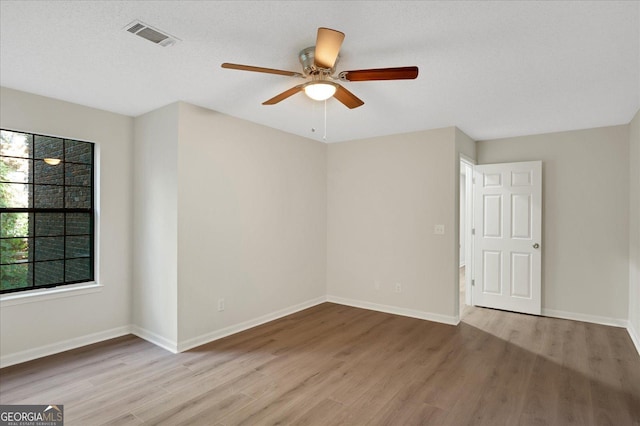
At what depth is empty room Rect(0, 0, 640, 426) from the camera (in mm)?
2232

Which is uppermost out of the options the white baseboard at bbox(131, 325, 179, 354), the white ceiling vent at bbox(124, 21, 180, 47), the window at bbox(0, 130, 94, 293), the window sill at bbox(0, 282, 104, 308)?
the white ceiling vent at bbox(124, 21, 180, 47)

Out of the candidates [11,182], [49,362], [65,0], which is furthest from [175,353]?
[65,0]

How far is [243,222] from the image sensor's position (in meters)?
4.14

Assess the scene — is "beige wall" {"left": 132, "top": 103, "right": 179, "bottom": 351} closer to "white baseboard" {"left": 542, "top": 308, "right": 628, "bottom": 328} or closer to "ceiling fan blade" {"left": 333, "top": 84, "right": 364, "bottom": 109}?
"ceiling fan blade" {"left": 333, "top": 84, "right": 364, "bottom": 109}

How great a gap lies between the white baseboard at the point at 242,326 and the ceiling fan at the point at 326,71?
2.52 meters

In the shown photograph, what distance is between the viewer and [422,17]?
1.97 m

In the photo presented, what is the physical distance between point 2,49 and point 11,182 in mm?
1400

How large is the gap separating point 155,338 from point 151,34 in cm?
294

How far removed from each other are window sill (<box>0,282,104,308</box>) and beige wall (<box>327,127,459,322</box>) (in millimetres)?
→ 3143

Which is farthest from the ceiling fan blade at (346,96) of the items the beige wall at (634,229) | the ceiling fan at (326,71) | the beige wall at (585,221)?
the beige wall at (585,221)

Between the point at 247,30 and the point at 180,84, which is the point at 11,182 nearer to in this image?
the point at 180,84

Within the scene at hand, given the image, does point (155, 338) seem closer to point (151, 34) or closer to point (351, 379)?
point (351, 379)

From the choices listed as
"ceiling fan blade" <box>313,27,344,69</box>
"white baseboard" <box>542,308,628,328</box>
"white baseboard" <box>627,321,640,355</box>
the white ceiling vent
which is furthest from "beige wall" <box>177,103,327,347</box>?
"white baseboard" <box>627,321,640,355</box>

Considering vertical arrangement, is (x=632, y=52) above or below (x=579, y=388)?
above
